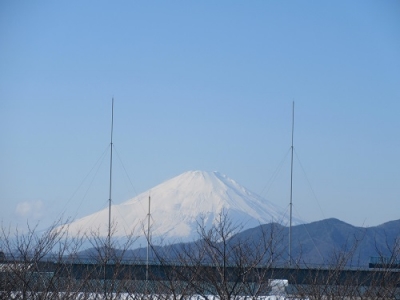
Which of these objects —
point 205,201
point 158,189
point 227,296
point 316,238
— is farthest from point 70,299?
→ point 158,189

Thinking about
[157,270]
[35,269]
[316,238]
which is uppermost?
[35,269]

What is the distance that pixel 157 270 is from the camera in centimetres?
4006

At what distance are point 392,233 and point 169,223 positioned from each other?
2994cm

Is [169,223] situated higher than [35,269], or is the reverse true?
[35,269]

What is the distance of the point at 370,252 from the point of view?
306 feet

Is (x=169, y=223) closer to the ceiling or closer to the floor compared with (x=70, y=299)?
closer to the floor

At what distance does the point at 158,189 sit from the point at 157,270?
11008cm

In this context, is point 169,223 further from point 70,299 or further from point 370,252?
point 70,299

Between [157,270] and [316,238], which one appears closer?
[157,270]

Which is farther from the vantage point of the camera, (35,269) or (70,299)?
(35,269)

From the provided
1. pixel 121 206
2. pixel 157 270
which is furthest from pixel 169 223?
pixel 157 270

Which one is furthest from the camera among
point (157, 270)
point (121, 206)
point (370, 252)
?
point (121, 206)

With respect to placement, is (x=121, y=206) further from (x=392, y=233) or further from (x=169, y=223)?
(x=392, y=233)

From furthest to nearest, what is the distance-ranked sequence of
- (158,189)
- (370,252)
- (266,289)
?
(158,189)
(370,252)
(266,289)
